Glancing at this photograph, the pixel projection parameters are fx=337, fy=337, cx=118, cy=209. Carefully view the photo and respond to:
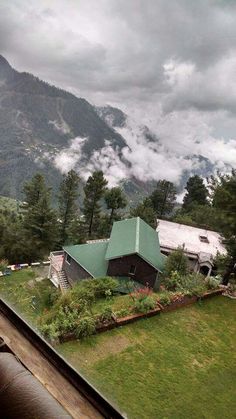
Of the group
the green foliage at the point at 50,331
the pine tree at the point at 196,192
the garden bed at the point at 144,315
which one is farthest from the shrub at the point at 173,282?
the pine tree at the point at 196,192

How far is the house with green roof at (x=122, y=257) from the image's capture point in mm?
27719

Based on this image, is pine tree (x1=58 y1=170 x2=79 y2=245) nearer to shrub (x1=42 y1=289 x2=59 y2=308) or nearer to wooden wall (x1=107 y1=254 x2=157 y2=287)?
shrub (x1=42 y1=289 x2=59 y2=308)

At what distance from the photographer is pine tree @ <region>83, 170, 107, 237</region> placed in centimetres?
4806

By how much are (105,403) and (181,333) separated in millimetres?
13025

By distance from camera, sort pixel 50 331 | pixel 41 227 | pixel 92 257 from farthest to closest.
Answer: pixel 41 227, pixel 92 257, pixel 50 331

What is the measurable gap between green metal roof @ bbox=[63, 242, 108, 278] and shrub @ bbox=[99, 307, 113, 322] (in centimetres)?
1363

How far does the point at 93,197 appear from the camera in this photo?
1932 inches

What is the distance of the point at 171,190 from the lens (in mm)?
63219

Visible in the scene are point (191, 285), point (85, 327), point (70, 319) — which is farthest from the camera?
point (191, 285)

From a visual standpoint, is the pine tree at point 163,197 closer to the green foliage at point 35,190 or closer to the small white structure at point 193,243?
the small white structure at point 193,243

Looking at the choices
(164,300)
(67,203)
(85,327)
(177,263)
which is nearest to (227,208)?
(164,300)

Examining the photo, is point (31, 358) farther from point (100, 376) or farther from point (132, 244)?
point (132, 244)

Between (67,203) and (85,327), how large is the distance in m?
35.2

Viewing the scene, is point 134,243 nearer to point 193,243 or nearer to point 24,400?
point 193,243
